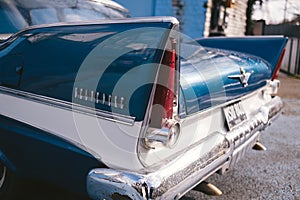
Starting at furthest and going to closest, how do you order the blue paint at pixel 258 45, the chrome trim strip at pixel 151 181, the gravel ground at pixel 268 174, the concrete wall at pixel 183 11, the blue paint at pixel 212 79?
1. the concrete wall at pixel 183 11
2. the blue paint at pixel 258 45
3. the gravel ground at pixel 268 174
4. the blue paint at pixel 212 79
5. the chrome trim strip at pixel 151 181

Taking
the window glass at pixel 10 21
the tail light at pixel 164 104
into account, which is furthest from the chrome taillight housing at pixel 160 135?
the window glass at pixel 10 21

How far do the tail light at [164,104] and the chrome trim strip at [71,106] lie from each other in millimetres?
123

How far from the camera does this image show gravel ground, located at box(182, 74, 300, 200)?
2.64 m

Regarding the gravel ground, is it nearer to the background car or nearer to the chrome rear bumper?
the chrome rear bumper

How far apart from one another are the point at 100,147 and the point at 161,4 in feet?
21.2

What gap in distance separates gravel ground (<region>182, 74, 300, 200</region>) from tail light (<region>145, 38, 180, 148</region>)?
1117 millimetres

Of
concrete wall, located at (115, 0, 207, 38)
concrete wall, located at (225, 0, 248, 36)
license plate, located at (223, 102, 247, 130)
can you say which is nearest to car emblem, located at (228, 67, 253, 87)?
license plate, located at (223, 102, 247, 130)

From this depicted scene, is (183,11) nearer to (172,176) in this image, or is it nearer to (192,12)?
(192,12)

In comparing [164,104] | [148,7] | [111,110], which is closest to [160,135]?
[164,104]

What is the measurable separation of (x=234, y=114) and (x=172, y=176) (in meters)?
0.93

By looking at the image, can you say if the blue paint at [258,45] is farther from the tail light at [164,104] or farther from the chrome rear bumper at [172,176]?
the tail light at [164,104]

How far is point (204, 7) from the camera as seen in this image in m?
7.28

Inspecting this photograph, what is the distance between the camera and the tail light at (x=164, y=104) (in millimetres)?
1521

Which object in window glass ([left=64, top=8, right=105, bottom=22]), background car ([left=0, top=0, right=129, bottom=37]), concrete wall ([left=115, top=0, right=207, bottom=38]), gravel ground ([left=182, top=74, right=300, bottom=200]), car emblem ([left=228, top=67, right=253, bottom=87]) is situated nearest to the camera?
car emblem ([left=228, top=67, right=253, bottom=87])
